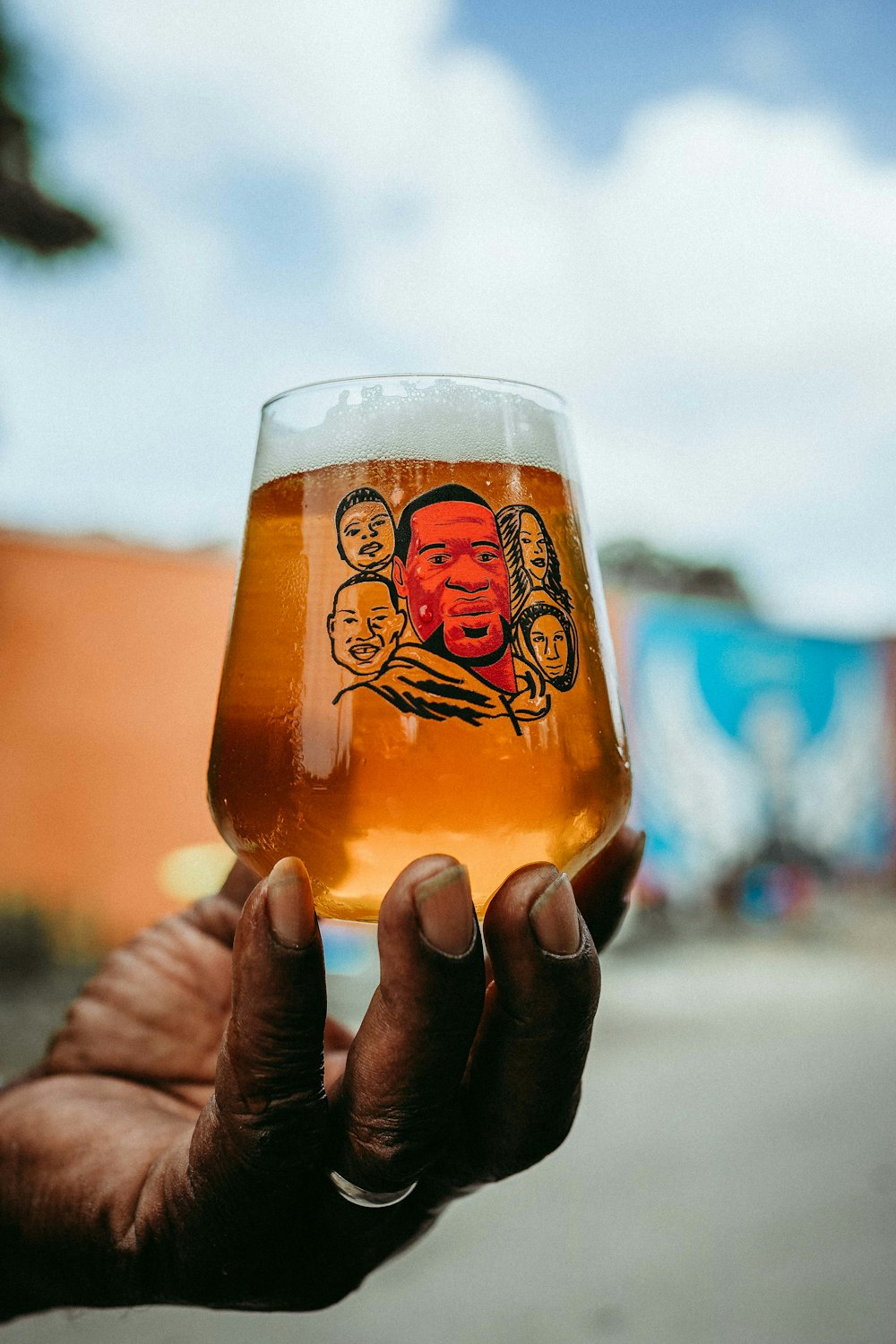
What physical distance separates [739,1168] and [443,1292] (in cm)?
154

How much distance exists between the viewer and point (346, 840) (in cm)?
101

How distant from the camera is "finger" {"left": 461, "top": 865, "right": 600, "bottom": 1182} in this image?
1.01 m

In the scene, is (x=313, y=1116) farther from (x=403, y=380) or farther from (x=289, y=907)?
(x=403, y=380)

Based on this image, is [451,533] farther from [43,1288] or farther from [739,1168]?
[739,1168]

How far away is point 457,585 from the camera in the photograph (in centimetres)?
103

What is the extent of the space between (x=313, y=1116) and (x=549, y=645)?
0.54 m

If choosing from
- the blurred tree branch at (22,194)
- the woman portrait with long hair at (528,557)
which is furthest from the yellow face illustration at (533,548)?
the blurred tree branch at (22,194)

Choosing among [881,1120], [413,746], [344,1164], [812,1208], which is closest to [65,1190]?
[344,1164]

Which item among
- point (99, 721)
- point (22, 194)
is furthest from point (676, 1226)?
point (22, 194)

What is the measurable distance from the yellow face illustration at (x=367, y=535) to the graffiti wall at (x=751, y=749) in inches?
309

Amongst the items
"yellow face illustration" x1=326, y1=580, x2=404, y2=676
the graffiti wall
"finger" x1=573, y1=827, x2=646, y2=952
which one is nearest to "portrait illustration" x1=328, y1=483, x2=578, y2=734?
"yellow face illustration" x1=326, y1=580, x2=404, y2=676

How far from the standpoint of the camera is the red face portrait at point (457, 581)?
102 cm

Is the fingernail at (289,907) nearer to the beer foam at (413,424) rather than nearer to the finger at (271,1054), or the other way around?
the finger at (271,1054)

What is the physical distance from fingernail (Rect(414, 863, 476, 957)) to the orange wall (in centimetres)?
569
